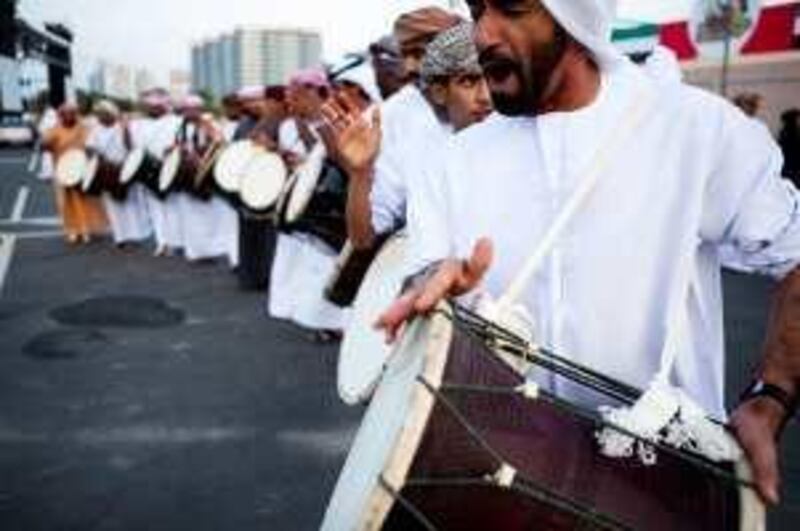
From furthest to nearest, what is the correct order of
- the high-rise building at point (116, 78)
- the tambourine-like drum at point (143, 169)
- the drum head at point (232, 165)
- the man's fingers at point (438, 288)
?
the high-rise building at point (116, 78) → the tambourine-like drum at point (143, 169) → the drum head at point (232, 165) → the man's fingers at point (438, 288)

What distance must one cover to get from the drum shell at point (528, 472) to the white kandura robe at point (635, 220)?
256 mm

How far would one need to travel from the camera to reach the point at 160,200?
13172mm

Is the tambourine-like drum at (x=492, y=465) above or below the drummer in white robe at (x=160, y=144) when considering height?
above

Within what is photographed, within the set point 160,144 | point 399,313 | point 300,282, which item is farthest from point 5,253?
point 399,313

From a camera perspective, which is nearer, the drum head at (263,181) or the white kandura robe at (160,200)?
the drum head at (263,181)

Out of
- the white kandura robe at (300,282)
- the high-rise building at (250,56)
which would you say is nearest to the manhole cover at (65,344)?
the white kandura robe at (300,282)

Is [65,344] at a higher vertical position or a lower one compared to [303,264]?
lower

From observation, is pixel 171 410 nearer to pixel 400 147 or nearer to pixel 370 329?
pixel 400 147

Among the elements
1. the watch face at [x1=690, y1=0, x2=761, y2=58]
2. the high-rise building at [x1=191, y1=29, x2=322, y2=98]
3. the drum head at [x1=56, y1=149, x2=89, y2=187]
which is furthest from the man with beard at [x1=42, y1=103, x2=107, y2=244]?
the high-rise building at [x1=191, y1=29, x2=322, y2=98]

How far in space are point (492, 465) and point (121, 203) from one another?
13.5m

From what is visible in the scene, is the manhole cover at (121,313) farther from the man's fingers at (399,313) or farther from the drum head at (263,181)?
the man's fingers at (399,313)

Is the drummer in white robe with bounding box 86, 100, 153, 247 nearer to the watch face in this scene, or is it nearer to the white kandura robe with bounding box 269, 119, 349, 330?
the white kandura robe with bounding box 269, 119, 349, 330

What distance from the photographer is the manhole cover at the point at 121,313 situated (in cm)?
900

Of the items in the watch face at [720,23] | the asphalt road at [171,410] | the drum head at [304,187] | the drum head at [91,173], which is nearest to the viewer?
the asphalt road at [171,410]
